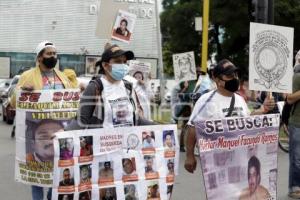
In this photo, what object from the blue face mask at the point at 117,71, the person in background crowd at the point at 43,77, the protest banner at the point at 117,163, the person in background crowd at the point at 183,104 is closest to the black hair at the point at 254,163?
the protest banner at the point at 117,163

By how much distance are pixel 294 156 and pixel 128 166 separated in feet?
10.9

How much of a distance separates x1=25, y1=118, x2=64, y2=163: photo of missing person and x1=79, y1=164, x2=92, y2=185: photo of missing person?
102cm

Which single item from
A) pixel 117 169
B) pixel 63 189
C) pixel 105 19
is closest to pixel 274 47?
pixel 117 169

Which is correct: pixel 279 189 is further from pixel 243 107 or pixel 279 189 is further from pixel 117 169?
pixel 117 169

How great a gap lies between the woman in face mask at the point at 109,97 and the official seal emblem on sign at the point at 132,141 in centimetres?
24

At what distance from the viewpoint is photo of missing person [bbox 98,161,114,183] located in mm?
4965

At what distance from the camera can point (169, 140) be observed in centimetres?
532

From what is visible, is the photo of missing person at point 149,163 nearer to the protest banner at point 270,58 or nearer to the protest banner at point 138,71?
the protest banner at point 270,58

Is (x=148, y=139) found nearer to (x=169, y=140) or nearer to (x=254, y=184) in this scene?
(x=169, y=140)

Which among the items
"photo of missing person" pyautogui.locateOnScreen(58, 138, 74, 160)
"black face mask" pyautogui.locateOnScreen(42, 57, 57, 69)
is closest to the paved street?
"black face mask" pyautogui.locateOnScreen(42, 57, 57, 69)

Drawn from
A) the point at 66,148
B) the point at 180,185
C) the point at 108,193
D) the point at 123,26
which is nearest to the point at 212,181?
the point at 108,193

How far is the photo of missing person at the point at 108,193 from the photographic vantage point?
4958 millimetres

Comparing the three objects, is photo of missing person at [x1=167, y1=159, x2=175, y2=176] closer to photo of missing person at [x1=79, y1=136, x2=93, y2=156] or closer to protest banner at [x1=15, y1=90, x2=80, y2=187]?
photo of missing person at [x1=79, y1=136, x2=93, y2=156]

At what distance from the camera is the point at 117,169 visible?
5.04 metres
